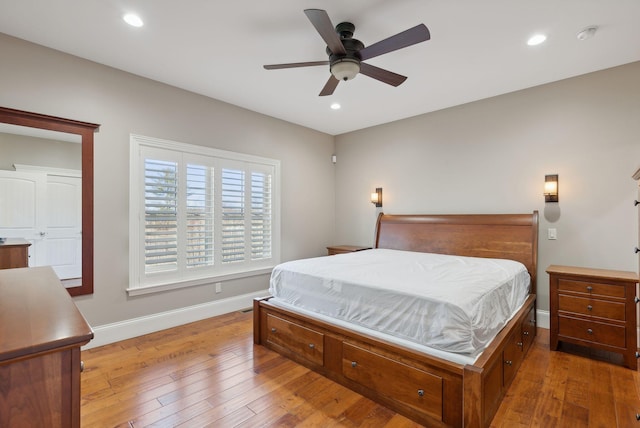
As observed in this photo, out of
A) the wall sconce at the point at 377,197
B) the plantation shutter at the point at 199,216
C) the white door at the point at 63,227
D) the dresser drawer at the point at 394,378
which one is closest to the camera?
the dresser drawer at the point at 394,378

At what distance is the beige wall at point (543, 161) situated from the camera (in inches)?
127

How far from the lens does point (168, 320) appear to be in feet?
12.0

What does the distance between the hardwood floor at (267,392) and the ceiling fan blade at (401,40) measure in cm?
252

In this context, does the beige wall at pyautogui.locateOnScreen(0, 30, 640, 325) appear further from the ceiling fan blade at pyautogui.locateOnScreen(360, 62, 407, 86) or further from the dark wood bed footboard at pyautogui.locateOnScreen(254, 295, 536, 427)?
the ceiling fan blade at pyautogui.locateOnScreen(360, 62, 407, 86)

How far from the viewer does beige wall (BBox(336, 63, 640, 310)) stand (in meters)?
3.23

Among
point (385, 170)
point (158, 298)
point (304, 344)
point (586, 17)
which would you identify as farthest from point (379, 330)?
point (385, 170)

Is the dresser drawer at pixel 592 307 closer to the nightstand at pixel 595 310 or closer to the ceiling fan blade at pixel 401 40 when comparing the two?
the nightstand at pixel 595 310

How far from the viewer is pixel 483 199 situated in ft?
13.6

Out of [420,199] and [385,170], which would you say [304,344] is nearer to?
[420,199]

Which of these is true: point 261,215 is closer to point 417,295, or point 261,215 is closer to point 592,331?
point 417,295

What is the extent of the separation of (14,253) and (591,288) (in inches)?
199

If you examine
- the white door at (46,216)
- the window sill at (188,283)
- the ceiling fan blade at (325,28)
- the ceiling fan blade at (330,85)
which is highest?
the ceiling fan blade at (325,28)

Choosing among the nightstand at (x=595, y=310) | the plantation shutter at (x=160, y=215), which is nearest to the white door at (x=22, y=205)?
the plantation shutter at (x=160, y=215)

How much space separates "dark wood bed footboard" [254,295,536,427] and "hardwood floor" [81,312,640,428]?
9cm
